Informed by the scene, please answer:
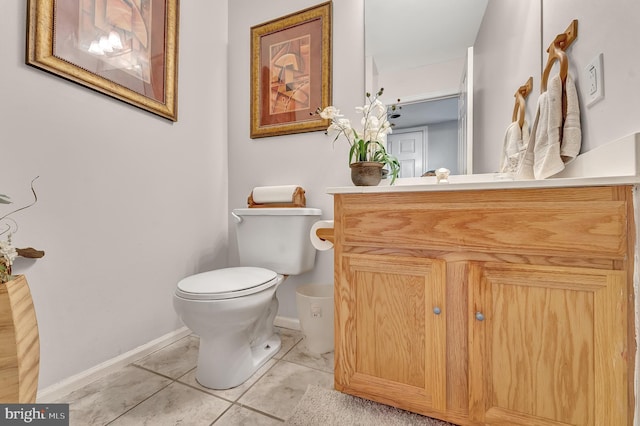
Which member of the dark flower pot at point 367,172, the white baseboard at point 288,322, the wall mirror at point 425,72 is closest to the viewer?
the dark flower pot at point 367,172

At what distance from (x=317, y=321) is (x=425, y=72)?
1.45 m

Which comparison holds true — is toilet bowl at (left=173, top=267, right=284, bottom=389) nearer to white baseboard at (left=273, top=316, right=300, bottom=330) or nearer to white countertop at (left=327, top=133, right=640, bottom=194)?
white baseboard at (left=273, top=316, right=300, bottom=330)

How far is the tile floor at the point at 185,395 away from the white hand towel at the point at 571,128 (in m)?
1.25

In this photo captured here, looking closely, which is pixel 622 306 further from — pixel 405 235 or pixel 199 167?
pixel 199 167

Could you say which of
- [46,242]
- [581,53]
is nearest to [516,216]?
[581,53]

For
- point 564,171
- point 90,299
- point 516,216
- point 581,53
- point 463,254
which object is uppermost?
point 581,53

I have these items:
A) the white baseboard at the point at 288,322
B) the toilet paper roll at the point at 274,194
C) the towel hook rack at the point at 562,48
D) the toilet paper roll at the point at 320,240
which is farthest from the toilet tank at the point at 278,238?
the towel hook rack at the point at 562,48

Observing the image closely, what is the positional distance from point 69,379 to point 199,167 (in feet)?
3.91

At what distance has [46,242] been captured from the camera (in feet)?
3.48

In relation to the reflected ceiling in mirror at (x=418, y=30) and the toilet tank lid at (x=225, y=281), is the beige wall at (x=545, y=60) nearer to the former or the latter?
the reflected ceiling in mirror at (x=418, y=30)

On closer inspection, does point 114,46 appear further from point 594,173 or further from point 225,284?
point 594,173

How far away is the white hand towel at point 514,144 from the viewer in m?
1.13

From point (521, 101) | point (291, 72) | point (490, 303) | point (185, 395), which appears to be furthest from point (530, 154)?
point (185, 395)

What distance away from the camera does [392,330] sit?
932mm
